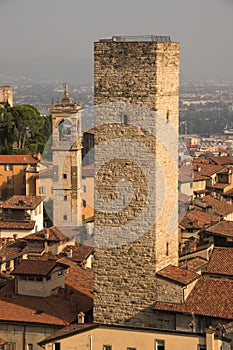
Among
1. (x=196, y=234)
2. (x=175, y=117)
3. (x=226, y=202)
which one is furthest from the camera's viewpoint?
(x=226, y=202)

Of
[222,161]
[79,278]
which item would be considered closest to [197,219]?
[79,278]

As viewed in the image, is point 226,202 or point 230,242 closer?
point 230,242

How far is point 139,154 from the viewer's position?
1712 cm

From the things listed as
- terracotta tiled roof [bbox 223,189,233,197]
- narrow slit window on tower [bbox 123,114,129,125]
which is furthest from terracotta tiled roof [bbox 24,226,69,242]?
terracotta tiled roof [bbox 223,189,233,197]

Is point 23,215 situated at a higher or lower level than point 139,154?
lower

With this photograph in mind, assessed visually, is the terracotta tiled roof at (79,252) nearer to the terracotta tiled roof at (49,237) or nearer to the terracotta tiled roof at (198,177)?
the terracotta tiled roof at (49,237)

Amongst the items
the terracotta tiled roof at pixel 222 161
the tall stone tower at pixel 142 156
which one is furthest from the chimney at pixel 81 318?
the terracotta tiled roof at pixel 222 161

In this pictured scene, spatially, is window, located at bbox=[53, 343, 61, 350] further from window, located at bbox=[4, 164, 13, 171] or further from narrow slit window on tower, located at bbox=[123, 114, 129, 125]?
window, located at bbox=[4, 164, 13, 171]

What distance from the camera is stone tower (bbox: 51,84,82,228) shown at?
38191mm

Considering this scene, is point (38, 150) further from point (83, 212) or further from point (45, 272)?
point (45, 272)

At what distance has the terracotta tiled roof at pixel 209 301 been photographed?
17.1m

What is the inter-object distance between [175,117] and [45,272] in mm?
4014

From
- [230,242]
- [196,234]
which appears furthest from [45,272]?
[196,234]

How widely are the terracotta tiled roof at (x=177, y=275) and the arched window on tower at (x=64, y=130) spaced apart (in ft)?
71.5
